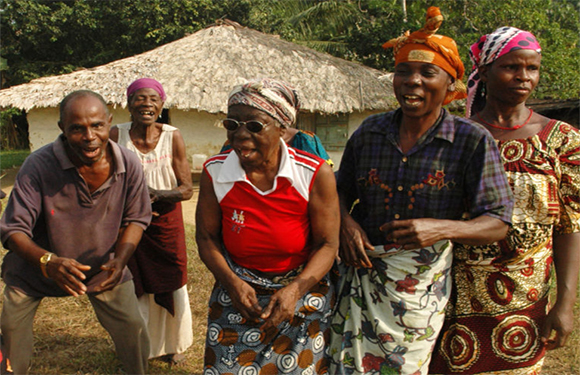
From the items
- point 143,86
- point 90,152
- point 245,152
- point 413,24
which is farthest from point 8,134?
point 245,152

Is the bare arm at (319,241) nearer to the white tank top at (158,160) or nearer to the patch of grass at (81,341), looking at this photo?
the white tank top at (158,160)

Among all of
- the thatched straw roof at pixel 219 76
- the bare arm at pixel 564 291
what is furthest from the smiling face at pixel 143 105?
the thatched straw roof at pixel 219 76

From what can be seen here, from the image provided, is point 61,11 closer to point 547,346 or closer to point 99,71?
point 99,71

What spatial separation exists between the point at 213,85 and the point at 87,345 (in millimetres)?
9613

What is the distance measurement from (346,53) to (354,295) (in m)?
17.9

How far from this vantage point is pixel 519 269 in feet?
7.24

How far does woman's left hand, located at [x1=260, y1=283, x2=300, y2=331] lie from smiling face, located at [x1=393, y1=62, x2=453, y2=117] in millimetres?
948

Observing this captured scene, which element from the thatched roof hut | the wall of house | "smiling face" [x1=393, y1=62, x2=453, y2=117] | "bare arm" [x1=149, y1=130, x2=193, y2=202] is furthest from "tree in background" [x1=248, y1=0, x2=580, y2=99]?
"smiling face" [x1=393, y1=62, x2=453, y2=117]

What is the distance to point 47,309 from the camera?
4676 millimetres

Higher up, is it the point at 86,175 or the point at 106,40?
the point at 106,40

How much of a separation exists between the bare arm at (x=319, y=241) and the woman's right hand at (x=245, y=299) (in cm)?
4

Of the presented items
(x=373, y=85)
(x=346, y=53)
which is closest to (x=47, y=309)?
(x=373, y=85)

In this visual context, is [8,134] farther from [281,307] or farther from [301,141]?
[281,307]

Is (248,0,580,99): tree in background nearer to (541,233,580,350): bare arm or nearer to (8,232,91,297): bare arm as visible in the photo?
(541,233,580,350): bare arm
